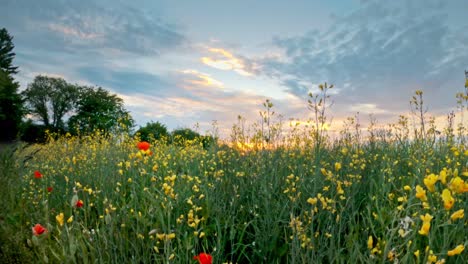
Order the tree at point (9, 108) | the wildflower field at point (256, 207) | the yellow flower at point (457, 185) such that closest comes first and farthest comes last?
the yellow flower at point (457, 185) → the wildflower field at point (256, 207) → the tree at point (9, 108)

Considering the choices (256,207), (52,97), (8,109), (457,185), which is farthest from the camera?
(52,97)

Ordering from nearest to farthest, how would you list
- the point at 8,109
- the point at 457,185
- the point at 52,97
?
the point at 457,185
the point at 8,109
the point at 52,97

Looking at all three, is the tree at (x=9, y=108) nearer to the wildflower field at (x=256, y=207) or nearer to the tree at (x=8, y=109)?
the tree at (x=8, y=109)

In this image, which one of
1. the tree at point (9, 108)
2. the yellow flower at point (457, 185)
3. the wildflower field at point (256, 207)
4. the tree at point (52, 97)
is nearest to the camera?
the yellow flower at point (457, 185)

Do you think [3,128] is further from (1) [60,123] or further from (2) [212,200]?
(2) [212,200]

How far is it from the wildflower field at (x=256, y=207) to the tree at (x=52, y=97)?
45.4 m

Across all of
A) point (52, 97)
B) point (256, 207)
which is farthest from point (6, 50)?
point (256, 207)

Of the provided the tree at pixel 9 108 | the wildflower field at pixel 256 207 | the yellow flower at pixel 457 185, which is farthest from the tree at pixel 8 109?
the yellow flower at pixel 457 185

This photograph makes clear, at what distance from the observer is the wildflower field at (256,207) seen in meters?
2.33

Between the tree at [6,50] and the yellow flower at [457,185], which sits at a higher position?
the tree at [6,50]

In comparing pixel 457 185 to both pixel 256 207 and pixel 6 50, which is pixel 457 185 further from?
pixel 6 50

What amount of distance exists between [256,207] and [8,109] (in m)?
42.4

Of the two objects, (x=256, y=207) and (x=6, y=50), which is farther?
(x=6, y=50)

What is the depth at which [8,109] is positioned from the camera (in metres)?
38.7
